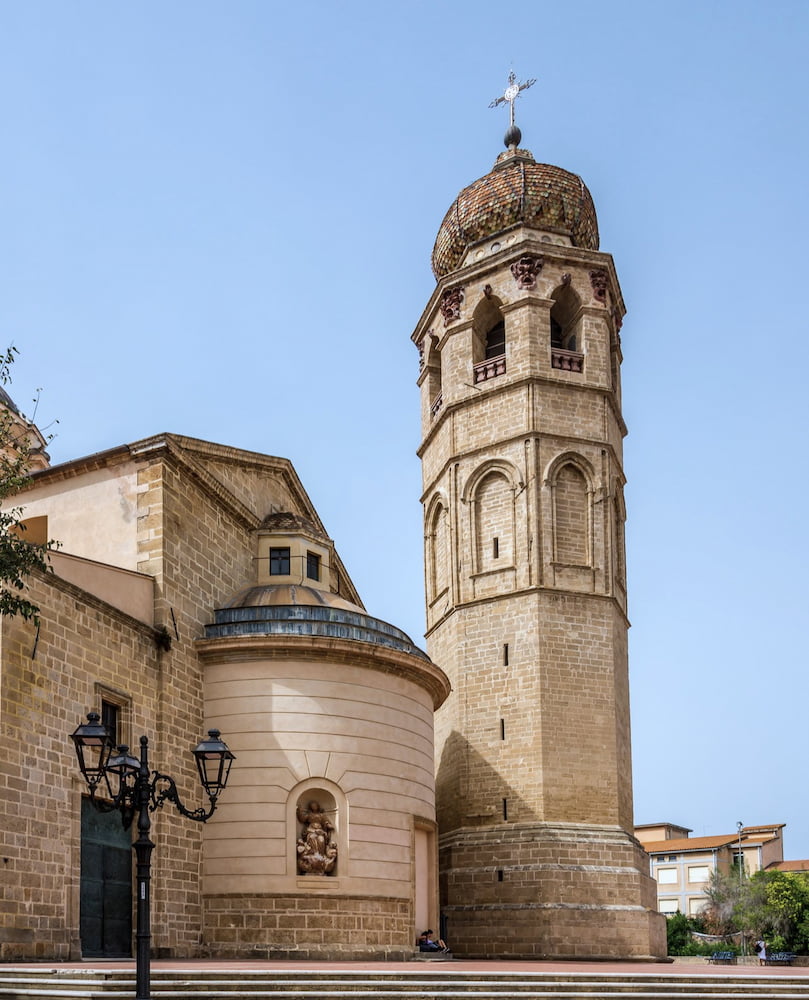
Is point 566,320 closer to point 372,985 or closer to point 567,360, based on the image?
point 567,360

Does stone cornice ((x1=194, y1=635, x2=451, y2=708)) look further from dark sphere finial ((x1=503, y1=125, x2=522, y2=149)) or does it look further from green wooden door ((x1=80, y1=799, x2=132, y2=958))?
dark sphere finial ((x1=503, y1=125, x2=522, y2=149))

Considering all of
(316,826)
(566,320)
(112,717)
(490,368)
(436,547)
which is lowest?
(316,826)

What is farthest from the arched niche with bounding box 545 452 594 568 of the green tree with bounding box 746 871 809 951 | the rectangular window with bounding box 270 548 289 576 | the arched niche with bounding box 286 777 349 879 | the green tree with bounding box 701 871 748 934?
the green tree with bounding box 701 871 748 934

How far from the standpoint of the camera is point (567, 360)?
109 feet

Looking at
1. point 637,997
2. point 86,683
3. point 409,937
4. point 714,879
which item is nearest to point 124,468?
point 86,683

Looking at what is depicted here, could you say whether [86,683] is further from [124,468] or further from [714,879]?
[714,879]

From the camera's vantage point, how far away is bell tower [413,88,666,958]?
2878cm

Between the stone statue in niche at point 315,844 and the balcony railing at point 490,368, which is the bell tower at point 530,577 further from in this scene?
the stone statue in niche at point 315,844

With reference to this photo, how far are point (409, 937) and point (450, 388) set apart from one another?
1563 cm

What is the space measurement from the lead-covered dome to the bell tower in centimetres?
7

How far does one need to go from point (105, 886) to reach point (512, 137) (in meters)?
27.0

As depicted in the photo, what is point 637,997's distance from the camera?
52.1 feet

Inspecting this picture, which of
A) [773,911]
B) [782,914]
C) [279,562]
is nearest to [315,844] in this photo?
[279,562]

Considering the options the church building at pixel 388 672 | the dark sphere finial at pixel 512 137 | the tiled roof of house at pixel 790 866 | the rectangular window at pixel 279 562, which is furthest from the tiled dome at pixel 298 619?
the tiled roof of house at pixel 790 866
